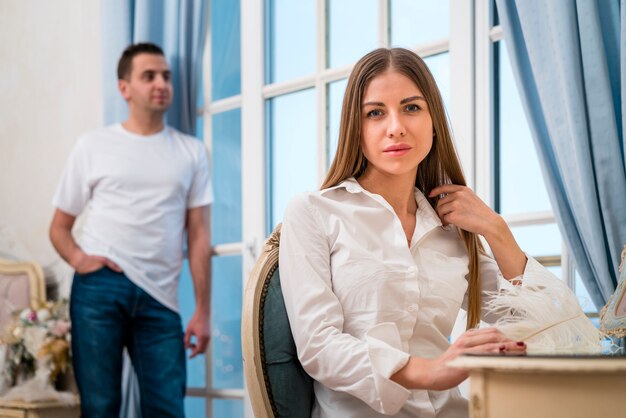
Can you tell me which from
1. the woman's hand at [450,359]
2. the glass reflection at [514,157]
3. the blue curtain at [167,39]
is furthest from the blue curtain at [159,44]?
the woman's hand at [450,359]

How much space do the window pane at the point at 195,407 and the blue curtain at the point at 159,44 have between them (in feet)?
0.88

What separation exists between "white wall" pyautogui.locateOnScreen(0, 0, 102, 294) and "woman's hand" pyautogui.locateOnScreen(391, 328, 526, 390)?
3.28 m

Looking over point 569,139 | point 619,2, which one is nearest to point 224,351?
point 569,139

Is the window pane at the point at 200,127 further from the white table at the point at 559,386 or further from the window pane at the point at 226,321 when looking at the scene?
the white table at the point at 559,386

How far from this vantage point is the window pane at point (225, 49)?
12.5ft

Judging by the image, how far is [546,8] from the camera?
226 centimetres

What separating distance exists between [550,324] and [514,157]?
1.28 meters

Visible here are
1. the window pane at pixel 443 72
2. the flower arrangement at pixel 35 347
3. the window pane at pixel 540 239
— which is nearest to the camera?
the window pane at pixel 540 239

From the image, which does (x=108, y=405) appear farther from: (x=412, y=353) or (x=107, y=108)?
(x=412, y=353)

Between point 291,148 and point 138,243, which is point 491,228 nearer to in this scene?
point 291,148

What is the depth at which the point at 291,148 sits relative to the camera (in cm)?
351

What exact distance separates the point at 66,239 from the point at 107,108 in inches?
A: 26.2

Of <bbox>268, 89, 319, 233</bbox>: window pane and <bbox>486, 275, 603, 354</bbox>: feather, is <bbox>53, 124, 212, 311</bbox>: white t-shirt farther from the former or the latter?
<bbox>486, 275, 603, 354</bbox>: feather

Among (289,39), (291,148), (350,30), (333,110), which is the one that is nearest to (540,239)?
(333,110)
